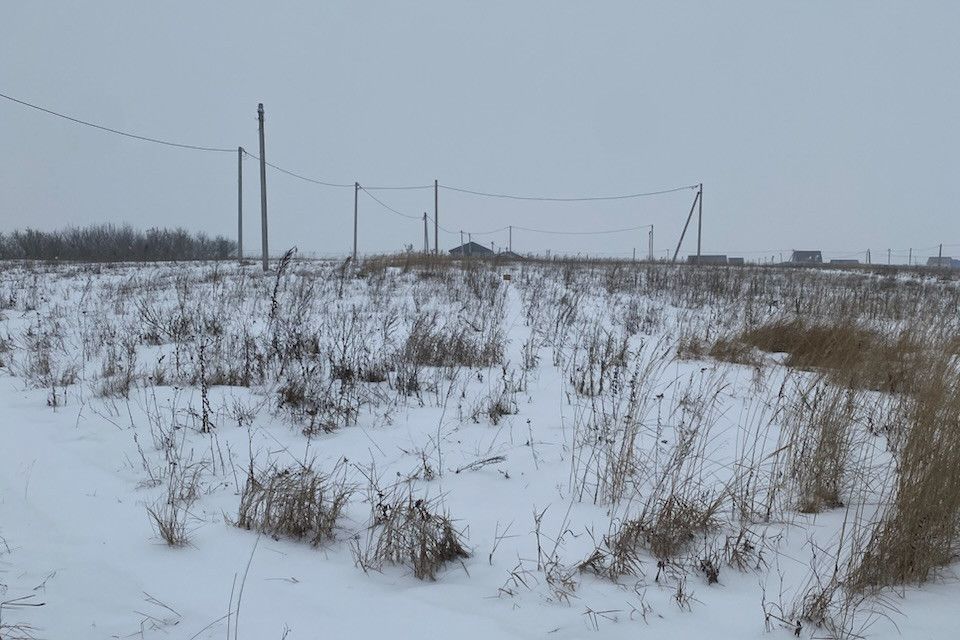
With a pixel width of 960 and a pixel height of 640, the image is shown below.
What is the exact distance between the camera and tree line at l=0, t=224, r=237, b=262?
3338cm

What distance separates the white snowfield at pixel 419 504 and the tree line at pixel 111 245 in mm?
29613

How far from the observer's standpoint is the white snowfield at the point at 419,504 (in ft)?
5.93

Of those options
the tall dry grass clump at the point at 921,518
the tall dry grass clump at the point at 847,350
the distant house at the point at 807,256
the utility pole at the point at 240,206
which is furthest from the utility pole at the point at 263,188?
the distant house at the point at 807,256

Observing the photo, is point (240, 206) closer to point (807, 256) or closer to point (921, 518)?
point (921, 518)

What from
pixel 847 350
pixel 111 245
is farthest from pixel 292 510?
Answer: pixel 111 245

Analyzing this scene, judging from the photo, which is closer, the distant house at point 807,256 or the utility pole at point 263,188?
the utility pole at point 263,188

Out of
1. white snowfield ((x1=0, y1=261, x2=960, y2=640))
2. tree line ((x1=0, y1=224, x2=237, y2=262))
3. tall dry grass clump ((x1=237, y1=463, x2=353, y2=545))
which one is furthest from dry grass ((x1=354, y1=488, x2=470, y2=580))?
tree line ((x1=0, y1=224, x2=237, y2=262))

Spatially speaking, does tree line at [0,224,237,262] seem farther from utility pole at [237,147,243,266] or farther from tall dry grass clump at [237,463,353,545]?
tall dry grass clump at [237,463,353,545]

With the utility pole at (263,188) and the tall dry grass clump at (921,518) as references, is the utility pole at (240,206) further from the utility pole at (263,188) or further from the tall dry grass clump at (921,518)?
the tall dry grass clump at (921,518)

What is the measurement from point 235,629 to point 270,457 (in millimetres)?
1414

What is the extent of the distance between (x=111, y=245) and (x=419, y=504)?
167 ft

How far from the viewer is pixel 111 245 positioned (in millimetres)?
42250

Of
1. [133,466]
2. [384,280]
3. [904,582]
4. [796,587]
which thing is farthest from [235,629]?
[384,280]

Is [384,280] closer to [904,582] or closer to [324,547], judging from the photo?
[324,547]
